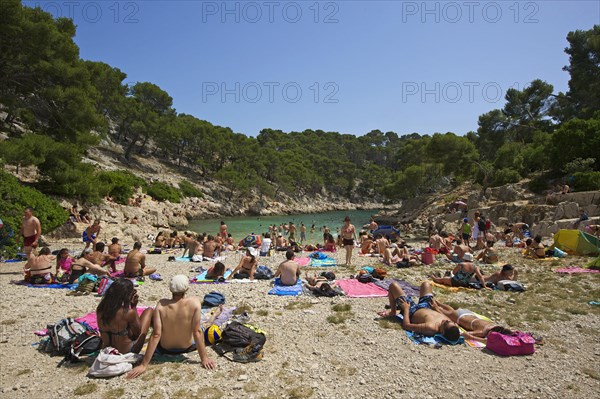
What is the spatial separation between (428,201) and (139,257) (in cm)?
3988

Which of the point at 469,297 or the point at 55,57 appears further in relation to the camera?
the point at 55,57

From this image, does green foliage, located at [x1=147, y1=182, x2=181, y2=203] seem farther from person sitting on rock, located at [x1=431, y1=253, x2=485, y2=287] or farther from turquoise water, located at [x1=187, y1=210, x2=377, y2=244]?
person sitting on rock, located at [x1=431, y1=253, x2=485, y2=287]

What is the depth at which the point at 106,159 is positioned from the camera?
42656 millimetres

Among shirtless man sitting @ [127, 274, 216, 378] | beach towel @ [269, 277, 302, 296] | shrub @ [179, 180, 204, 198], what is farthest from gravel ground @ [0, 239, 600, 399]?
shrub @ [179, 180, 204, 198]

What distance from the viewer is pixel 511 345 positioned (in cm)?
481

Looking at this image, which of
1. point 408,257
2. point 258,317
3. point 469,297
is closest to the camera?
point 258,317

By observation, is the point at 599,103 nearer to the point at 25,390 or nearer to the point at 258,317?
the point at 258,317

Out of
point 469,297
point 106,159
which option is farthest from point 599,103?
point 106,159

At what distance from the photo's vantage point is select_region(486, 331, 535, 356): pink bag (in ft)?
15.8

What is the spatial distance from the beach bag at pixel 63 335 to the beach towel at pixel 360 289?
17.6 feet

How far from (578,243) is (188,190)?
4366cm

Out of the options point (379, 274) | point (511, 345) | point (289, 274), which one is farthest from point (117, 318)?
point (379, 274)

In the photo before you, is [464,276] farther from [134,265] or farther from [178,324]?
[134,265]

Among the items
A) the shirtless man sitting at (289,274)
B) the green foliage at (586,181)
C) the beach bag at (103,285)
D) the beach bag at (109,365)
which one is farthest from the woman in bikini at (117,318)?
the green foliage at (586,181)
